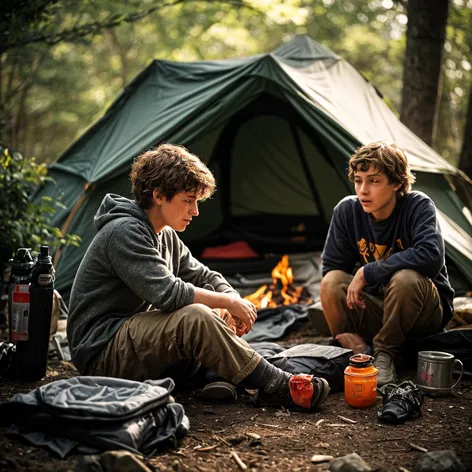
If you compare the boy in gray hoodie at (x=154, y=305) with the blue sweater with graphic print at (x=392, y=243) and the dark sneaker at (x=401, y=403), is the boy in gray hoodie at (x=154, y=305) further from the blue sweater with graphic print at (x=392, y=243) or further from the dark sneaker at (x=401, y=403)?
the blue sweater with graphic print at (x=392, y=243)

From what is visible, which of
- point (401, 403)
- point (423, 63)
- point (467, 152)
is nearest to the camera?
point (401, 403)

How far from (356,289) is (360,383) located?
671 millimetres

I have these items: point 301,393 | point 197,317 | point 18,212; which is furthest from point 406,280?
point 18,212

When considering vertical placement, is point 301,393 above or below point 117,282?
below

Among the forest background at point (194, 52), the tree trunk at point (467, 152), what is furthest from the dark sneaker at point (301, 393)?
the forest background at point (194, 52)

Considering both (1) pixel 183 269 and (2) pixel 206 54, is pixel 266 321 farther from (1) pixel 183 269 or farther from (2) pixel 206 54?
(2) pixel 206 54

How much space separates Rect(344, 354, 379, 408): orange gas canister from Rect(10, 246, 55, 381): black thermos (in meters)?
1.49

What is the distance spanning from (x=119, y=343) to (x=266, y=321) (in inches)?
77.4

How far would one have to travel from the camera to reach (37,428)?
239cm

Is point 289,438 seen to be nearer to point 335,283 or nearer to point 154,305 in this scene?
point 154,305

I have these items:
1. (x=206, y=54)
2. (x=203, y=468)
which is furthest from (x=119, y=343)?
(x=206, y=54)

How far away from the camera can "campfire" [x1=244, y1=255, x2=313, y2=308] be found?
514cm

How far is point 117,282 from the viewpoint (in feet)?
9.63

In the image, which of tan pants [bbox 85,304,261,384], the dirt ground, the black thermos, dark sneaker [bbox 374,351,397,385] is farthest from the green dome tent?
tan pants [bbox 85,304,261,384]
